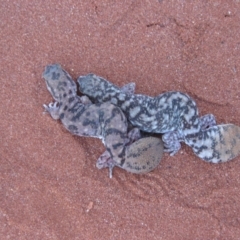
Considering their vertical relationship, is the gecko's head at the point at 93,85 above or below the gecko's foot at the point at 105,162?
above

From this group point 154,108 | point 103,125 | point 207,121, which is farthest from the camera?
point 207,121

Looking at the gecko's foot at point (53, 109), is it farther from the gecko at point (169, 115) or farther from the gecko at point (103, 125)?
the gecko at point (169, 115)

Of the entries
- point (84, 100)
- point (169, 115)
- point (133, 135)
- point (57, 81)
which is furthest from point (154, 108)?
point (57, 81)

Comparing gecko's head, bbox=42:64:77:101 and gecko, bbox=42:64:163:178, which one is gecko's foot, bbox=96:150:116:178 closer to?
gecko, bbox=42:64:163:178

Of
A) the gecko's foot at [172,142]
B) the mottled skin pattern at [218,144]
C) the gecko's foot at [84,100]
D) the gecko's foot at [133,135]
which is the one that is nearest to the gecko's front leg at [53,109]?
the gecko's foot at [84,100]

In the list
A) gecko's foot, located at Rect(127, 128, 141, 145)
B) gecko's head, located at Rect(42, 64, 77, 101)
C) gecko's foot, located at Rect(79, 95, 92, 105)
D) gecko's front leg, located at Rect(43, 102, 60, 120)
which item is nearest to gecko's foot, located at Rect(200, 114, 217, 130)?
gecko's foot, located at Rect(127, 128, 141, 145)

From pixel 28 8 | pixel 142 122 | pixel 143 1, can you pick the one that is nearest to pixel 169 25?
pixel 143 1

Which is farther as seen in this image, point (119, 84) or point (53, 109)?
point (119, 84)

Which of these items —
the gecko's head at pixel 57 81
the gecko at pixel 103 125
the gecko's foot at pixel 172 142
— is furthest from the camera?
the gecko's foot at pixel 172 142

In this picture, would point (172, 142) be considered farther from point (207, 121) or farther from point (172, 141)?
point (207, 121)
